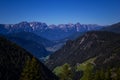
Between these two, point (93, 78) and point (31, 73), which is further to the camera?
point (93, 78)

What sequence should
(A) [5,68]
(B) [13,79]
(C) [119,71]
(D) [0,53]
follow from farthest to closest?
(D) [0,53], (A) [5,68], (B) [13,79], (C) [119,71]

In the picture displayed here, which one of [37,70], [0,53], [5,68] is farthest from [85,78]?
[0,53]

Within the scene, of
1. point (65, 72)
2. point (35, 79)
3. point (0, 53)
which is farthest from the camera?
point (0, 53)

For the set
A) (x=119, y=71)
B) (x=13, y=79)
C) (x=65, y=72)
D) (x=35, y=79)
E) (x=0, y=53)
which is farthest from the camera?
(x=0, y=53)

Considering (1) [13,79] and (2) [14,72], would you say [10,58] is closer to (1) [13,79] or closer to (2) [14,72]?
(2) [14,72]

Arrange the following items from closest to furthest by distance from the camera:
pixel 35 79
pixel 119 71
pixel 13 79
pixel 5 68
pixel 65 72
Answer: pixel 35 79 → pixel 65 72 → pixel 119 71 → pixel 13 79 → pixel 5 68

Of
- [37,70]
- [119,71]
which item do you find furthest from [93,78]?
[37,70]

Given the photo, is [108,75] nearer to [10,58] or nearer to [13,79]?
[13,79]

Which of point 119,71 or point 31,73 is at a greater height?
point 31,73

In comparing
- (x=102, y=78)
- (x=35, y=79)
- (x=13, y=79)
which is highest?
(x=35, y=79)
